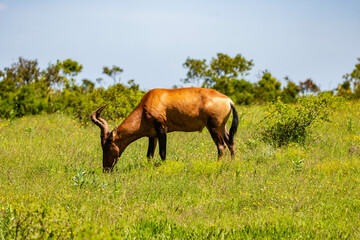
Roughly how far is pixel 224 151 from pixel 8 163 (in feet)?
16.5

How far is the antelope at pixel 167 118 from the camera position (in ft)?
32.8

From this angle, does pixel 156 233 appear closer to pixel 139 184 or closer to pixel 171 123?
pixel 139 184

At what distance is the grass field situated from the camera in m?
5.68

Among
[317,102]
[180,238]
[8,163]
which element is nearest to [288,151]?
[317,102]

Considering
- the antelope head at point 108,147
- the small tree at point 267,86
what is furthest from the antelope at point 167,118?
the small tree at point 267,86

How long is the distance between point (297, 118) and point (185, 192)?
5.67 metres

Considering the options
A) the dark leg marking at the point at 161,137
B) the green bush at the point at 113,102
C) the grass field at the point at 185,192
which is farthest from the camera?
the green bush at the point at 113,102

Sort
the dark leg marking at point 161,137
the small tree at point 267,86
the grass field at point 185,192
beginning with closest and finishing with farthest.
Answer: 1. the grass field at point 185,192
2. the dark leg marking at point 161,137
3. the small tree at point 267,86

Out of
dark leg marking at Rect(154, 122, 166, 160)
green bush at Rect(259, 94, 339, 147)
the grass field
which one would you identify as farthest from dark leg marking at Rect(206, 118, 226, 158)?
green bush at Rect(259, 94, 339, 147)

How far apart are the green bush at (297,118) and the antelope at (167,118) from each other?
7.69 feet

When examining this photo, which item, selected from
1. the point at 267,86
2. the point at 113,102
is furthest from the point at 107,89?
the point at 267,86

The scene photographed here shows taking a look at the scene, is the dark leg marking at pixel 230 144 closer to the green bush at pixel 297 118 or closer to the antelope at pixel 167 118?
the antelope at pixel 167 118

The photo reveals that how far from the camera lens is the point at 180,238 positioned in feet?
18.4

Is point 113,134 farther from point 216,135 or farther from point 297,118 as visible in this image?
point 297,118
